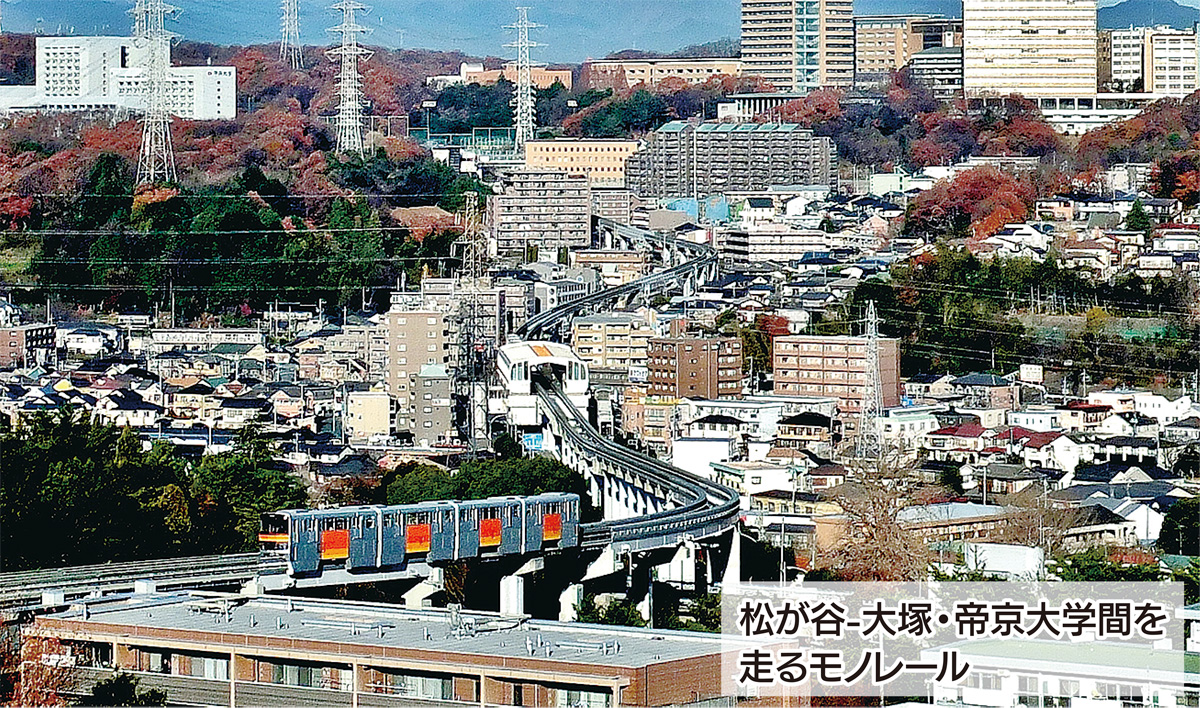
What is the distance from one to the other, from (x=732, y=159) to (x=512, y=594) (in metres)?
11.8

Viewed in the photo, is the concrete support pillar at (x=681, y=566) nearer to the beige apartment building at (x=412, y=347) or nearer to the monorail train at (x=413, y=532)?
the monorail train at (x=413, y=532)

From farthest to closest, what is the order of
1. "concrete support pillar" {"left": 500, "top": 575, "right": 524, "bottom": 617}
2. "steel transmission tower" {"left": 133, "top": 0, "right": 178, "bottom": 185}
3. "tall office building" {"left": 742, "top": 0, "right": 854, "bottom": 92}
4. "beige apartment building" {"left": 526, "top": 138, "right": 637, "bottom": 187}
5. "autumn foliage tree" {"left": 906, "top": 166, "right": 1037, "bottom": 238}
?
"tall office building" {"left": 742, "top": 0, "right": 854, "bottom": 92}
"beige apartment building" {"left": 526, "top": 138, "right": 637, "bottom": 187}
"steel transmission tower" {"left": 133, "top": 0, "right": 178, "bottom": 185}
"autumn foliage tree" {"left": 906, "top": 166, "right": 1037, "bottom": 238}
"concrete support pillar" {"left": 500, "top": 575, "right": 524, "bottom": 617}

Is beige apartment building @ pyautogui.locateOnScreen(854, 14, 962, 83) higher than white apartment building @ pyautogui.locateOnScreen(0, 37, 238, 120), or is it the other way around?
beige apartment building @ pyautogui.locateOnScreen(854, 14, 962, 83)

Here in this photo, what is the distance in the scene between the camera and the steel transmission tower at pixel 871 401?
307 inches

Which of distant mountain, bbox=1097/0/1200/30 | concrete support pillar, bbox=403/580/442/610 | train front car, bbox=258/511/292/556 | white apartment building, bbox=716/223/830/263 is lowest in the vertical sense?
concrete support pillar, bbox=403/580/442/610

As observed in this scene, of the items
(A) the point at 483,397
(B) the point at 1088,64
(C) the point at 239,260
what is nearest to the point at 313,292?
(C) the point at 239,260

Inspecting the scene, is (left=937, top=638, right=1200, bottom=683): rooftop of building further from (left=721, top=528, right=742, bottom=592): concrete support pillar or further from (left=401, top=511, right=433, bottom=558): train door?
(left=721, top=528, right=742, bottom=592): concrete support pillar

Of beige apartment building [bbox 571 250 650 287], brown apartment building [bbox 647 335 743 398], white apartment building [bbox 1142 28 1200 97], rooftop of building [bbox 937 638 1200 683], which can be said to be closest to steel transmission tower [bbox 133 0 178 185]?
beige apartment building [bbox 571 250 650 287]

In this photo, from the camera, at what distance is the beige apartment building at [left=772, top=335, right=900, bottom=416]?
9.21 meters

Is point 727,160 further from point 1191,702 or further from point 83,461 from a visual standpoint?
point 1191,702

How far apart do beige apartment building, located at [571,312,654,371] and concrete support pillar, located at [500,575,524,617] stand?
496cm

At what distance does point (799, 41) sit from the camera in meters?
19.3

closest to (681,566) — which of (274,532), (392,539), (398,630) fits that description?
(392,539)

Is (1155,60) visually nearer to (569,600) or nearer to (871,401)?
(871,401)
